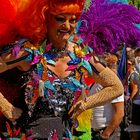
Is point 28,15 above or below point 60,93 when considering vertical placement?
above

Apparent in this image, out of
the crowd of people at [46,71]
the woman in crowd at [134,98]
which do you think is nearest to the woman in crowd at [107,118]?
the crowd of people at [46,71]

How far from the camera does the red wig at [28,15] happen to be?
2658 millimetres

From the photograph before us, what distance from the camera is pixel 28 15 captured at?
8.96 feet

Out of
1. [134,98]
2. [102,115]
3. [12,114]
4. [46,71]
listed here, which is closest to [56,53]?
[46,71]

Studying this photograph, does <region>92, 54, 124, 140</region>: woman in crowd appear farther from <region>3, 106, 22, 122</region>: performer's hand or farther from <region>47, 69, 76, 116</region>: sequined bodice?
<region>3, 106, 22, 122</region>: performer's hand

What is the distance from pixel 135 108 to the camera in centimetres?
490

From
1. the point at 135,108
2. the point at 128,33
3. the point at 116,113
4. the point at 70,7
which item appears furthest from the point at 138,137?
the point at 70,7

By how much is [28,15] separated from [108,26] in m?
0.64

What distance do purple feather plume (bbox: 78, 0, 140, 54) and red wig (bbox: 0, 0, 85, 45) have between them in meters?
0.36

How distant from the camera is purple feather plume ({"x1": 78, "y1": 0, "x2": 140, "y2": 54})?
3072 mm

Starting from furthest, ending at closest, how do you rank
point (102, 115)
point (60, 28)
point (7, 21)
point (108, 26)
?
point (102, 115) < point (108, 26) < point (7, 21) < point (60, 28)

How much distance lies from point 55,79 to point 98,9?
67 cm

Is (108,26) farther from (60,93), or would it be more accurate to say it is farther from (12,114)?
(12,114)

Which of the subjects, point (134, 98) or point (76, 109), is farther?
Result: point (134, 98)
